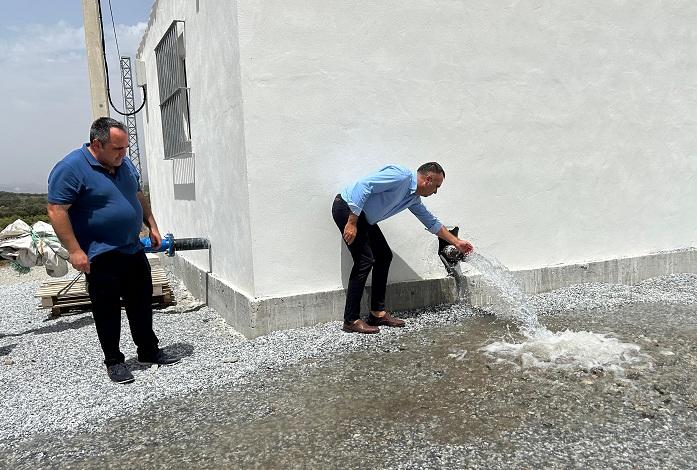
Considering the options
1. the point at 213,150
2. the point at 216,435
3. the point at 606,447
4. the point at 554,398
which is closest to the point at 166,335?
the point at 213,150

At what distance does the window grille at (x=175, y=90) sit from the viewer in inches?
263

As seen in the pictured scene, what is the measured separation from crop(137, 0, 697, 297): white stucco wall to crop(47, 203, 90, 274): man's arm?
1510mm

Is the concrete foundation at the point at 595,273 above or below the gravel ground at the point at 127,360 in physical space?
above

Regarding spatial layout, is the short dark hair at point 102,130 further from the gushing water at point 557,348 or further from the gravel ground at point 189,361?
the gushing water at point 557,348

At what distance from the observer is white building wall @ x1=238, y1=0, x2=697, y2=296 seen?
492cm

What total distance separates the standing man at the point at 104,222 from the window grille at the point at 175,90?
2727 mm

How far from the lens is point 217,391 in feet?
12.5

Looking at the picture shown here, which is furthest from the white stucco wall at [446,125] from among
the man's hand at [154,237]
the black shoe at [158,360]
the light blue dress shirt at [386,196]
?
the black shoe at [158,360]

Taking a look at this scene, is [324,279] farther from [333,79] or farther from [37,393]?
[37,393]

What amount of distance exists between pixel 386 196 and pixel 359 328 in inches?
47.1

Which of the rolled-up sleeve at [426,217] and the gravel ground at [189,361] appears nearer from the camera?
the gravel ground at [189,361]

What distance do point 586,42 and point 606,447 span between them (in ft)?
16.0

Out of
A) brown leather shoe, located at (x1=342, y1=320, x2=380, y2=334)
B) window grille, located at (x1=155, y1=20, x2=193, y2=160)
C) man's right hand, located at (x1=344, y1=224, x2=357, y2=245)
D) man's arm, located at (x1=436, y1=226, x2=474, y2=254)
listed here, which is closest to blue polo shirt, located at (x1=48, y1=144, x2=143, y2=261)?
man's right hand, located at (x1=344, y1=224, x2=357, y2=245)

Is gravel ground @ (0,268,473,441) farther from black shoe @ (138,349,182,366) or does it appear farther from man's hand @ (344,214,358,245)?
man's hand @ (344,214,358,245)
